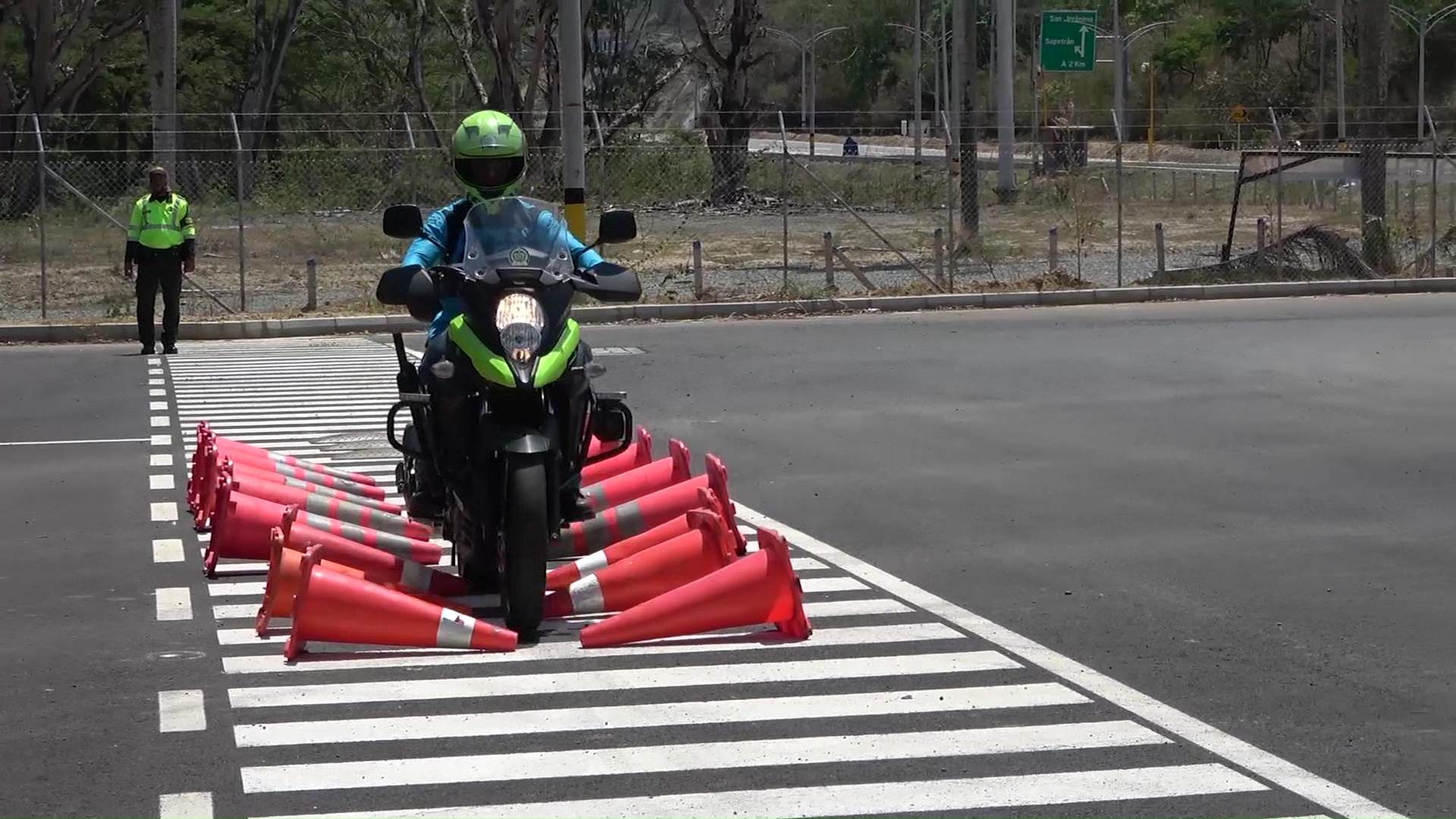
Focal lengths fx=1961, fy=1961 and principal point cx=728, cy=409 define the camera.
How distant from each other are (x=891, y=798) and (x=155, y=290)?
56.2 feet

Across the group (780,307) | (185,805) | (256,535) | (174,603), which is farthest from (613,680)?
(780,307)

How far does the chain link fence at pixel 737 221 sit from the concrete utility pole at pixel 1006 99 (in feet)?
1.86

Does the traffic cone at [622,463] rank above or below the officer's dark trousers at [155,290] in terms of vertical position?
below

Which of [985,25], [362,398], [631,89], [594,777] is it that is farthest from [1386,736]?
[985,25]

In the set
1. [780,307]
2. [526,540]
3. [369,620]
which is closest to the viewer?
[369,620]

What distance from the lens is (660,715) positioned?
22.2ft

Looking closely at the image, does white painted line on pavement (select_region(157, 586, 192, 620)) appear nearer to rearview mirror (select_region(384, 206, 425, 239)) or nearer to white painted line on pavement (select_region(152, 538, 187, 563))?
white painted line on pavement (select_region(152, 538, 187, 563))

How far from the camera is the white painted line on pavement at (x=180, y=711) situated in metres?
6.64

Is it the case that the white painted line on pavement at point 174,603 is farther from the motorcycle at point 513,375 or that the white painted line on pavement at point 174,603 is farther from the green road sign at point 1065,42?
the green road sign at point 1065,42

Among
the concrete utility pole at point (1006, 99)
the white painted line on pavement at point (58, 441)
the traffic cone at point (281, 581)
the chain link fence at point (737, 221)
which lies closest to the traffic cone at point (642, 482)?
the traffic cone at point (281, 581)

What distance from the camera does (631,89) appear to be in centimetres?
6525

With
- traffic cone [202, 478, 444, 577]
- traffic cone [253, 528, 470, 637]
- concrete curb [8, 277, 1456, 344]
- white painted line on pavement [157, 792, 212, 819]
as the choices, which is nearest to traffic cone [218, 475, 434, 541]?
traffic cone [202, 478, 444, 577]

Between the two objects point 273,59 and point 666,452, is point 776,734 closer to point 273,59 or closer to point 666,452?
point 666,452

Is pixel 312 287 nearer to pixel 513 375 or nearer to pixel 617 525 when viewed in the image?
pixel 617 525
